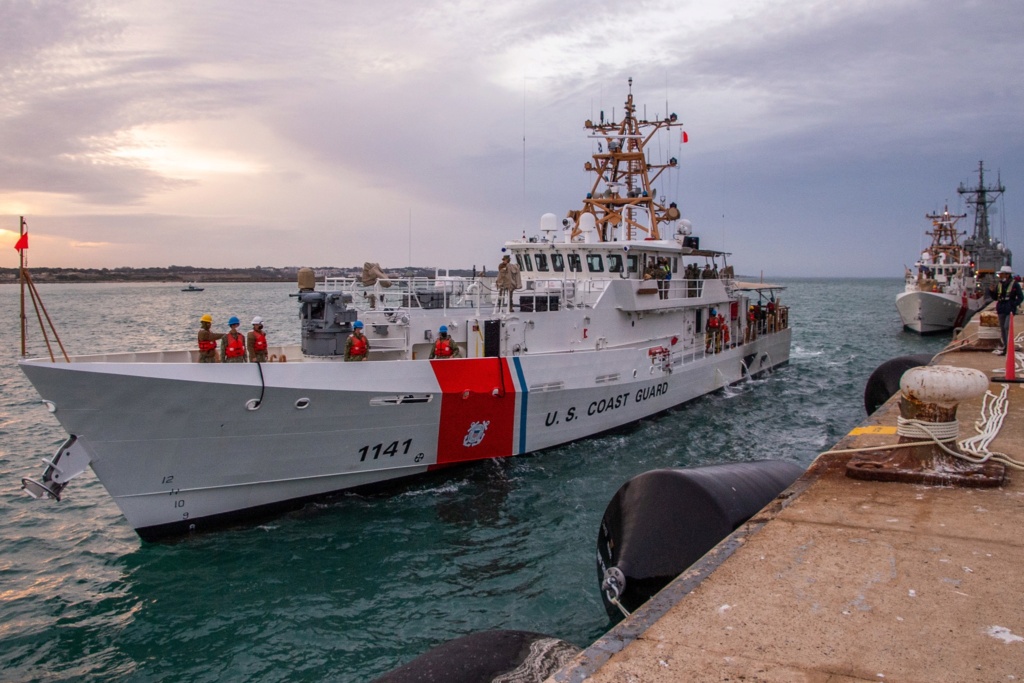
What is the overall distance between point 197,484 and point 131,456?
1.03 metres

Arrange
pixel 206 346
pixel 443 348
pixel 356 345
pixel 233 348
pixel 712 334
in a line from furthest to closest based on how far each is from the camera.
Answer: pixel 712 334, pixel 443 348, pixel 356 345, pixel 233 348, pixel 206 346

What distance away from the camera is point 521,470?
13383 millimetres

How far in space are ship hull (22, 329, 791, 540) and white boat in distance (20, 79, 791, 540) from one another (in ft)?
0.07

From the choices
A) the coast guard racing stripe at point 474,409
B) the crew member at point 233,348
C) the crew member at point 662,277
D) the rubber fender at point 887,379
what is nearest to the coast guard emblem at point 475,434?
the coast guard racing stripe at point 474,409

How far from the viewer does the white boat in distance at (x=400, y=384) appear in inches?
386

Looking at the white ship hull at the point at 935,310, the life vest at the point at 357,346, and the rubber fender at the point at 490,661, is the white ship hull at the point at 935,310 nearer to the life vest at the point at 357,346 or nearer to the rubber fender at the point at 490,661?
the life vest at the point at 357,346

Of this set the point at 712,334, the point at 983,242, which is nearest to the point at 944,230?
the point at 983,242

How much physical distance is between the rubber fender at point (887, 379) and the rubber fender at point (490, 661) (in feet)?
40.5

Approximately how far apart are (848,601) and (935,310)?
43.6m

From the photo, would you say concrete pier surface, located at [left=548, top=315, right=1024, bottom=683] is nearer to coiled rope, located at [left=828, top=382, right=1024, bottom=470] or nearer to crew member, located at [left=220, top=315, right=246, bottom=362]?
coiled rope, located at [left=828, top=382, right=1024, bottom=470]

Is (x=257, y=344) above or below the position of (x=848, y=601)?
above

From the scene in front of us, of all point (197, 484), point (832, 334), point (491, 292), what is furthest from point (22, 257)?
point (832, 334)

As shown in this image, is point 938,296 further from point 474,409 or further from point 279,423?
point 279,423

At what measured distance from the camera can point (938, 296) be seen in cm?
3991
